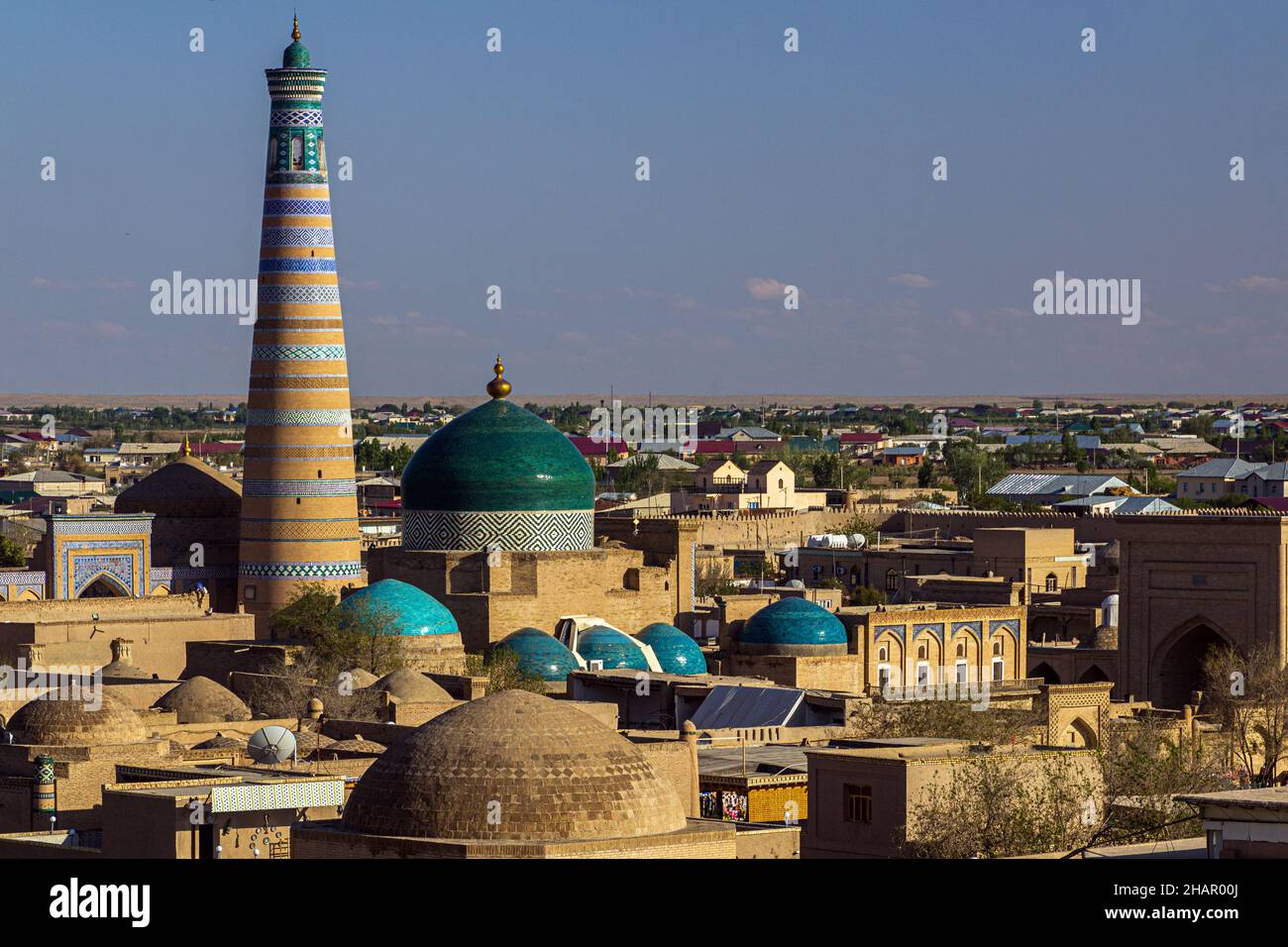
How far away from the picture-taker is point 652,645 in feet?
104

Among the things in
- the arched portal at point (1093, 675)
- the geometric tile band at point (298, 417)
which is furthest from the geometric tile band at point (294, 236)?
the arched portal at point (1093, 675)

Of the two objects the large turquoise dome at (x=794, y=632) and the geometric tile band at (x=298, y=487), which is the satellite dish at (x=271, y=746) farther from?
the geometric tile band at (x=298, y=487)

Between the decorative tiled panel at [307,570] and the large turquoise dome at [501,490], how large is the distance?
0.80m

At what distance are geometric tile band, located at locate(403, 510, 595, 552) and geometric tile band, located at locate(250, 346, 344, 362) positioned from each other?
2.31m

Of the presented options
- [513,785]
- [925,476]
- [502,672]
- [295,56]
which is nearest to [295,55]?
[295,56]

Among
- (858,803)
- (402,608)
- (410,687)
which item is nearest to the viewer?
(858,803)

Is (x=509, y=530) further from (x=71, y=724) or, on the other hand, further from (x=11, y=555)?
(x=11, y=555)

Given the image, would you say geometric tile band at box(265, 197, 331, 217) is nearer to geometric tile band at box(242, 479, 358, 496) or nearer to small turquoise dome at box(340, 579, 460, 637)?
geometric tile band at box(242, 479, 358, 496)

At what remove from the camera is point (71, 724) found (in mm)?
21500

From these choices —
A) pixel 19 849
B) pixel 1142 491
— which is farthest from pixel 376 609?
pixel 1142 491

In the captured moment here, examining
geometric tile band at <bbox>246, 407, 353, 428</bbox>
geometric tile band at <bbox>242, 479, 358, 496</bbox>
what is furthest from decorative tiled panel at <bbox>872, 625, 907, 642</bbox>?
geometric tile band at <bbox>246, 407, 353, 428</bbox>

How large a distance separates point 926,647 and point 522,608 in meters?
5.22

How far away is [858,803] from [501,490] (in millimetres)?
15771

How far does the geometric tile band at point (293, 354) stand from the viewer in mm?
33906
